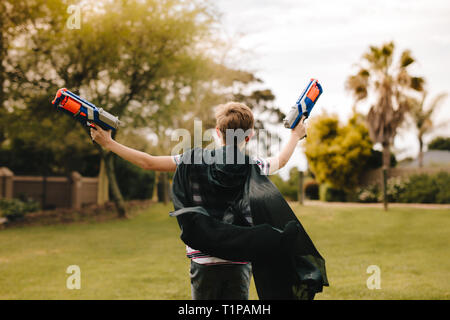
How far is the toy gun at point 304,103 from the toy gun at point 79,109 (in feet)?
3.48

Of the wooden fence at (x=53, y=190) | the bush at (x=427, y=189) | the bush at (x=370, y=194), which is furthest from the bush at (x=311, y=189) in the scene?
the wooden fence at (x=53, y=190)

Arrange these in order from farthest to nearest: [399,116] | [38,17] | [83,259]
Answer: [399,116]
[38,17]
[83,259]

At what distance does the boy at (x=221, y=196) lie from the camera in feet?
8.02

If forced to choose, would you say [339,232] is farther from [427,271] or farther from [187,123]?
[187,123]

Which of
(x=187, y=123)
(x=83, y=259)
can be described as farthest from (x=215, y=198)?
(x=187, y=123)

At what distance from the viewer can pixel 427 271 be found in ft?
25.7

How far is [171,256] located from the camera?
9.69 metres

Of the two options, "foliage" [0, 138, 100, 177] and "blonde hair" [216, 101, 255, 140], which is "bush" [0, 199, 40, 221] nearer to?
"foliage" [0, 138, 100, 177]

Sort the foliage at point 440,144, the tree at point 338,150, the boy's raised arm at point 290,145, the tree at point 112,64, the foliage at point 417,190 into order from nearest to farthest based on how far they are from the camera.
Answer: the boy's raised arm at point 290,145 < the tree at point 112,64 < the foliage at point 417,190 < the tree at point 338,150 < the foliage at point 440,144

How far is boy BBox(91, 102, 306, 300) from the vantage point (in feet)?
8.02

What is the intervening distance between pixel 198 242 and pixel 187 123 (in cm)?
1812

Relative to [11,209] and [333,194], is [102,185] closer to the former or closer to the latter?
[11,209]

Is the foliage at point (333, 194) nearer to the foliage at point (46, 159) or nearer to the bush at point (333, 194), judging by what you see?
the bush at point (333, 194)

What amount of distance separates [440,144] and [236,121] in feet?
187
